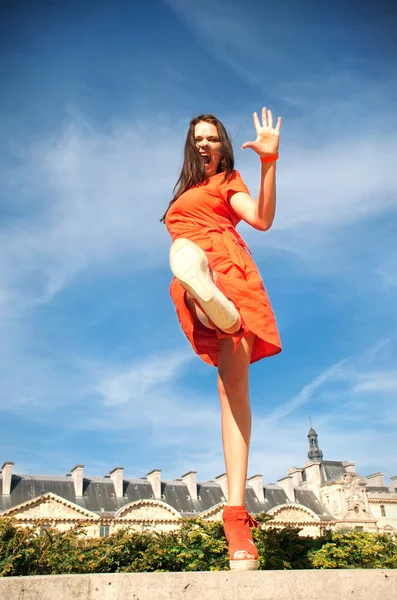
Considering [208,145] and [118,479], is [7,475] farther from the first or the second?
[208,145]

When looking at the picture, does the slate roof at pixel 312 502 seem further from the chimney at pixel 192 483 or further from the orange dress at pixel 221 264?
the orange dress at pixel 221 264

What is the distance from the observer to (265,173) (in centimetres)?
312

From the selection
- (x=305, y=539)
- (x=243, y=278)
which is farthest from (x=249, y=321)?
(x=305, y=539)

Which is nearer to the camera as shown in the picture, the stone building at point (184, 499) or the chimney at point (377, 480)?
the stone building at point (184, 499)

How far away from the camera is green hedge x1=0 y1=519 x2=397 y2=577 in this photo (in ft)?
20.1

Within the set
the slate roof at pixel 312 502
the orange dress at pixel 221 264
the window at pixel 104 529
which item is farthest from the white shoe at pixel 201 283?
the slate roof at pixel 312 502

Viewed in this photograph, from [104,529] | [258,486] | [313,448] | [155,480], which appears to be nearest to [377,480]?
[313,448]

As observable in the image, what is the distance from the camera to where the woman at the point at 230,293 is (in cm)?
283

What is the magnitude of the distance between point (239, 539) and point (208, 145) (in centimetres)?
262

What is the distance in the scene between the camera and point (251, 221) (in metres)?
3.33

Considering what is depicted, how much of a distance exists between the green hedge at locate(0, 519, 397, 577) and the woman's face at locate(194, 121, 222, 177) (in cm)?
421

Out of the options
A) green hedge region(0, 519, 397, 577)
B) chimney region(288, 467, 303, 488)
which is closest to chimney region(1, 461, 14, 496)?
chimney region(288, 467, 303, 488)

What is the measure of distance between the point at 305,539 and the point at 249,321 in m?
4.06

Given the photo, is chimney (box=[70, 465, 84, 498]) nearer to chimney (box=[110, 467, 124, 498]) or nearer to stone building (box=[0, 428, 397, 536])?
stone building (box=[0, 428, 397, 536])
